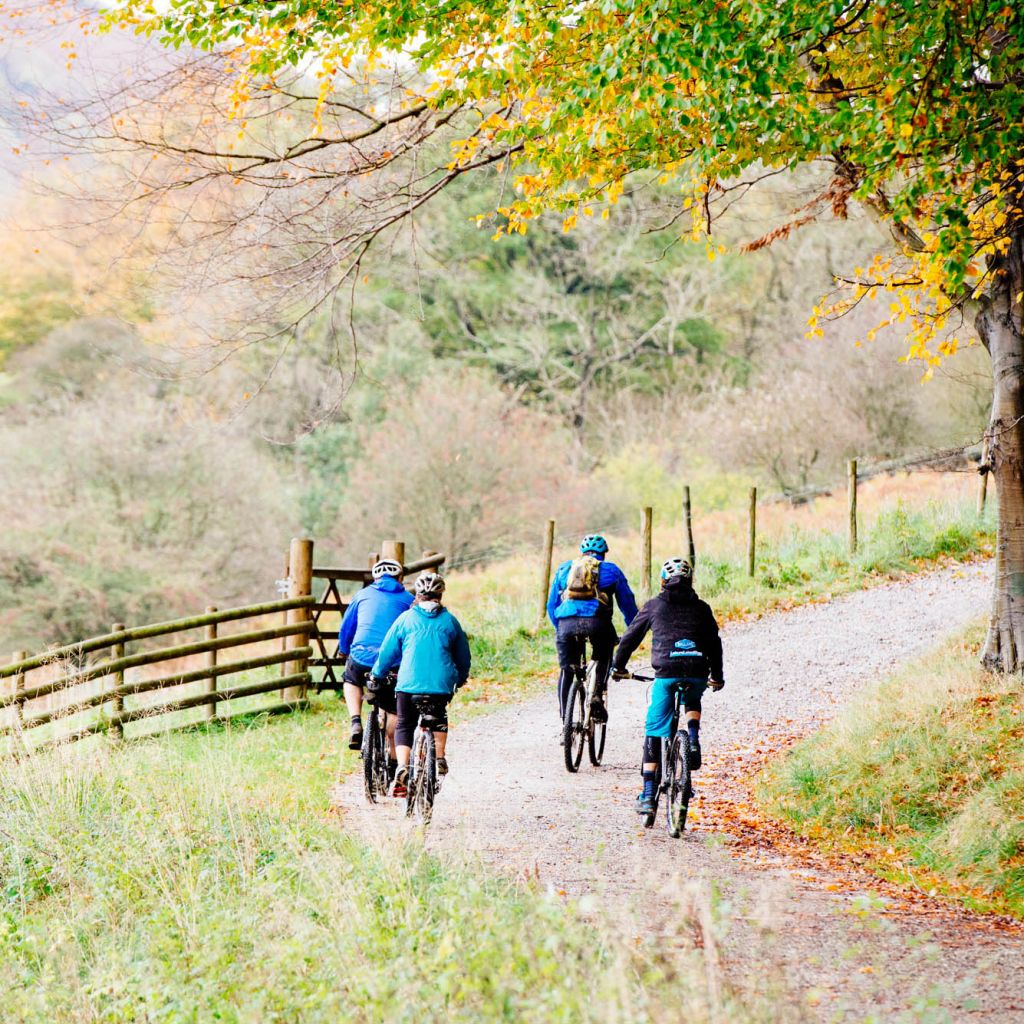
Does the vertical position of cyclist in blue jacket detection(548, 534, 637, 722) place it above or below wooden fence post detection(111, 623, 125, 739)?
above

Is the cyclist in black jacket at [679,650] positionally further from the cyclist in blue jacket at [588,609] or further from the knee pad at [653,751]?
the cyclist in blue jacket at [588,609]

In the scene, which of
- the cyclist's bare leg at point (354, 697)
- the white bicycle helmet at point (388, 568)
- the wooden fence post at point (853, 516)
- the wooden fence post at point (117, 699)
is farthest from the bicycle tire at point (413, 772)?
the wooden fence post at point (853, 516)

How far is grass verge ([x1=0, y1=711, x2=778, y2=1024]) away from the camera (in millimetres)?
4645

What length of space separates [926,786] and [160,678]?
7665mm

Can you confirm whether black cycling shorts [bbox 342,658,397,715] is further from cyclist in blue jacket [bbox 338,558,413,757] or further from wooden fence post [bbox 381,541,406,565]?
wooden fence post [bbox 381,541,406,565]

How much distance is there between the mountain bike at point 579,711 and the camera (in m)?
10.3

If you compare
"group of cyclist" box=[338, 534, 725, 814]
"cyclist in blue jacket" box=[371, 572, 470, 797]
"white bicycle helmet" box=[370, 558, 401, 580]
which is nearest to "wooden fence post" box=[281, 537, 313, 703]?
"white bicycle helmet" box=[370, 558, 401, 580]

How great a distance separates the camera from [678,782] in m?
8.33

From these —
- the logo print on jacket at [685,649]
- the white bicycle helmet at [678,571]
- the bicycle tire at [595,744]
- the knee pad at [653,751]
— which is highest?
the white bicycle helmet at [678,571]

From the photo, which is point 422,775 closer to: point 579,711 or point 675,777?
point 675,777

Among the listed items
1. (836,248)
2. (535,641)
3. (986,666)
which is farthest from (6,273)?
(986,666)

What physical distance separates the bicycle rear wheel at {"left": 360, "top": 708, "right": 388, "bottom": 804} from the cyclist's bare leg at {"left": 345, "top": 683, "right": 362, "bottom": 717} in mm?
211

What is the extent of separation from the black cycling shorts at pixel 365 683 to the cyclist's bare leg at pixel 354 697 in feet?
0.14

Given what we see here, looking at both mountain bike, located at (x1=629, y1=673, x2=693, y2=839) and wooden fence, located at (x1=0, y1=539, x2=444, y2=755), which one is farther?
wooden fence, located at (x1=0, y1=539, x2=444, y2=755)
